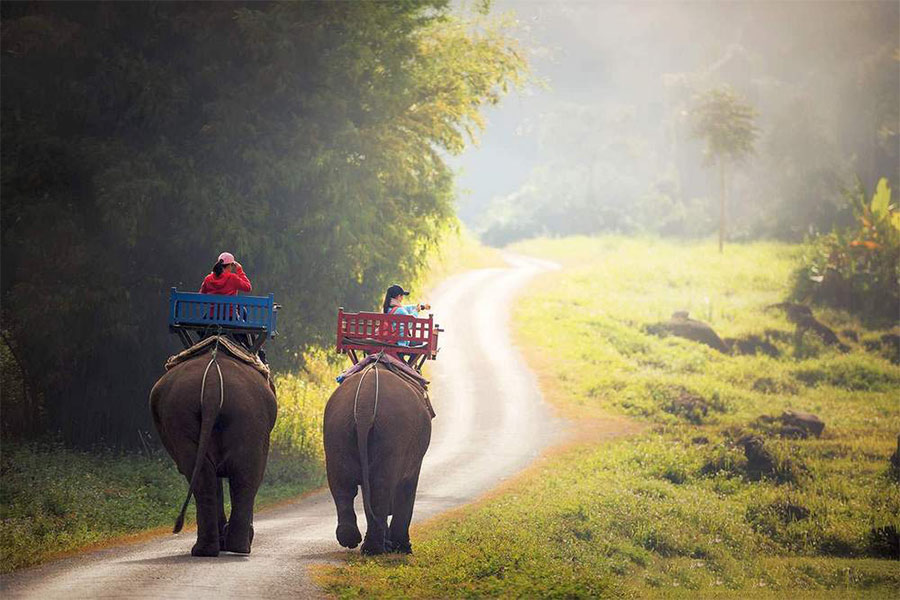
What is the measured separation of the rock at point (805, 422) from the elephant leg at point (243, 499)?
21.1 meters

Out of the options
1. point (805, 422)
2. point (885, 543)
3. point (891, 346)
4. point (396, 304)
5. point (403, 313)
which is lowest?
point (885, 543)

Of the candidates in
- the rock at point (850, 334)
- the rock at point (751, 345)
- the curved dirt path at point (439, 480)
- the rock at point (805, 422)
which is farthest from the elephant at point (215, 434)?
the rock at point (850, 334)

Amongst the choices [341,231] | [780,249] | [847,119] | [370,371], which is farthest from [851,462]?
[847,119]

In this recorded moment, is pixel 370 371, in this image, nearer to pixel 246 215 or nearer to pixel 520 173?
pixel 246 215

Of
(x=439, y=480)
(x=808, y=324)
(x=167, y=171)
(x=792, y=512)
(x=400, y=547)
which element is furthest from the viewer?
(x=808, y=324)

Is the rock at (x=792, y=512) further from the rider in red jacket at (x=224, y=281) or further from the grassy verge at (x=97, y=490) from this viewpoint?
the rider in red jacket at (x=224, y=281)

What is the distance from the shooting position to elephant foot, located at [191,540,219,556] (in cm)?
1301

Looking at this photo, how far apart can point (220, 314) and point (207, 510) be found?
2541mm

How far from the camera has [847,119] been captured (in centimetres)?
7000

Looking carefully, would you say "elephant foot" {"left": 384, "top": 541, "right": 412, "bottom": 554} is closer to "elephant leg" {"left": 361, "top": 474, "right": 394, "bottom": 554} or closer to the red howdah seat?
"elephant leg" {"left": 361, "top": 474, "right": 394, "bottom": 554}

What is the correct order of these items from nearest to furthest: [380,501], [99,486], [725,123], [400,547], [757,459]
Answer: [380,501]
[400,547]
[99,486]
[757,459]
[725,123]

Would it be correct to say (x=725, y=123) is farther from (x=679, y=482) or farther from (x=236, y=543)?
(x=236, y=543)

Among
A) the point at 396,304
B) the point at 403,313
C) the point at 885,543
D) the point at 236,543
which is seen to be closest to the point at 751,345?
the point at 885,543

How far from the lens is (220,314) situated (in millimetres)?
13820
